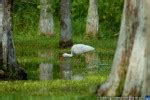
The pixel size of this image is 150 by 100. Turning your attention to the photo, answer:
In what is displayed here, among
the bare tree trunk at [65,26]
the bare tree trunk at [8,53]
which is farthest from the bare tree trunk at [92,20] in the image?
the bare tree trunk at [8,53]

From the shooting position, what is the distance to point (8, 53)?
46.1ft

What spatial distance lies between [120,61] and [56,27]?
110ft

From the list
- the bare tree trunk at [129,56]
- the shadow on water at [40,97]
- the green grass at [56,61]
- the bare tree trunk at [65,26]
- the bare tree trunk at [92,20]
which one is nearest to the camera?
the bare tree trunk at [129,56]

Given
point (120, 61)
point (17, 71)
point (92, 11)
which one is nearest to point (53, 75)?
point (17, 71)

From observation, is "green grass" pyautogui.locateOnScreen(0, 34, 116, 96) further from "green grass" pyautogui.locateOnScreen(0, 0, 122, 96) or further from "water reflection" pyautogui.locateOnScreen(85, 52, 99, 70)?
"water reflection" pyautogui.locateOnScreen(85, 52, 99, 70)

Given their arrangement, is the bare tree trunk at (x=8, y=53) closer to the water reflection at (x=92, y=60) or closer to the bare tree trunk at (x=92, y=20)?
the water reflection at (x=92, y=60)

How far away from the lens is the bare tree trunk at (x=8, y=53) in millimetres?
14031

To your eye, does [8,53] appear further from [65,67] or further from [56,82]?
[65,67]

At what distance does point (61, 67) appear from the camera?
18.0 m

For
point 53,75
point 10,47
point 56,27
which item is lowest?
point 56,27

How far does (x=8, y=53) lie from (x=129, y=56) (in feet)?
17.0

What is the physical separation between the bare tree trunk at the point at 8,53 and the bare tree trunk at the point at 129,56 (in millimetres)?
4614

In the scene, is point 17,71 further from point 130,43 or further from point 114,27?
point 114,27

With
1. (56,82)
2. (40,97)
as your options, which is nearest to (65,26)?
(56,82)
